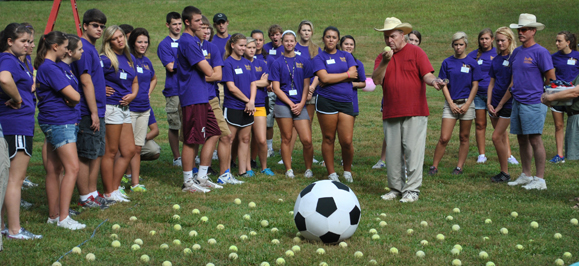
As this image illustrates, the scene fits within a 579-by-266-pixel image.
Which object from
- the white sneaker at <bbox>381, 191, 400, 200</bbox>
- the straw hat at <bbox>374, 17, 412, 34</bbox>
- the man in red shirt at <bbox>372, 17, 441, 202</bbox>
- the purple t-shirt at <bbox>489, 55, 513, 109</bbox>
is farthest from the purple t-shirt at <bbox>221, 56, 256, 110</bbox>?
the purple t-shirt at <bbox>489, 55, 513, 109</bbox>

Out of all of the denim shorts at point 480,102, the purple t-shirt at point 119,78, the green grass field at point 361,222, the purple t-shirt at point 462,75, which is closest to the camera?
the green grass field at point 361,222

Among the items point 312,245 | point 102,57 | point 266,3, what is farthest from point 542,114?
point 266,3

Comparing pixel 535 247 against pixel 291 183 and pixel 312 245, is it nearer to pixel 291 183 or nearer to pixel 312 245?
pixel 312 245

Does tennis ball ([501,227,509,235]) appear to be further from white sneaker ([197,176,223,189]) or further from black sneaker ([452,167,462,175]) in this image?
white sneaker ([197,176,223,189])

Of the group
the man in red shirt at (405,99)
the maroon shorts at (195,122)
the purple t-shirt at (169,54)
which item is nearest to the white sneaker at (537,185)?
the man in red shirt at (405,99)

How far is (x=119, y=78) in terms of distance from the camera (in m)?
6.76

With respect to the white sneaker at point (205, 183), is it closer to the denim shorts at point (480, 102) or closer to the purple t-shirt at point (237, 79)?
the purple t-shirt at point (237, 79)

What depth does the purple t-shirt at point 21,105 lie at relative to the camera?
505 centimetres

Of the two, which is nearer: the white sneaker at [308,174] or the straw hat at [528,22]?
the straw hat at [528,22]

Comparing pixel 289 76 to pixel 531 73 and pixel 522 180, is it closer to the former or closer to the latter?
pixel 531 73

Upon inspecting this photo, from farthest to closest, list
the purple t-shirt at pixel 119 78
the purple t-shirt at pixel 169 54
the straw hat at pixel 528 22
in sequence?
the purple t-shirt at pixel 169 54 → the straw hat at pixel 528 22 → the purple t-shirt at pixel 119 78

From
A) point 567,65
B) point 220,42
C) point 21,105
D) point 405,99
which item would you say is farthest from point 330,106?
point 567,65

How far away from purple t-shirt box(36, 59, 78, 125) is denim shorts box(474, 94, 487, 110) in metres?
6.81

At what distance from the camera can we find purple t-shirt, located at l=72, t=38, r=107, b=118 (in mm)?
5805
